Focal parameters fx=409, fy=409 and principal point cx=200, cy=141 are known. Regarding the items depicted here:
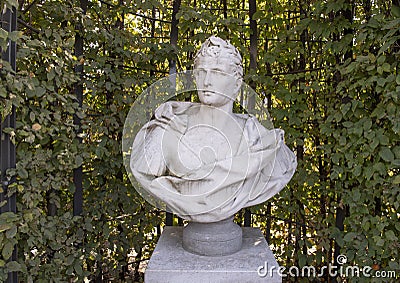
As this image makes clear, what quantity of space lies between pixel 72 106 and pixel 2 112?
1.72 ft

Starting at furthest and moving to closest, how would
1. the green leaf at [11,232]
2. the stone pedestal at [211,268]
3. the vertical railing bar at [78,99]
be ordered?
the vertical railing bar at [78,99], the green leaf at [11,232], the stone pedestal at [211,268]

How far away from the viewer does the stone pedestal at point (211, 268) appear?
180 centimetres

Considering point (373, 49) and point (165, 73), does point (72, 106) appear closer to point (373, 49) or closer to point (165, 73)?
point (165, 73)

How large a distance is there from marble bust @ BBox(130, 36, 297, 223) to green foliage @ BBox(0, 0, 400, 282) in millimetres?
665

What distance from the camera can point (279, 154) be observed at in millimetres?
2080

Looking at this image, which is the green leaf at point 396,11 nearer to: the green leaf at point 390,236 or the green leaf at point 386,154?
the green leaf at point 386,154

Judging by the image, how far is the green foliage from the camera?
2.24 meters

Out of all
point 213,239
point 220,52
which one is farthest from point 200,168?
point 220,52

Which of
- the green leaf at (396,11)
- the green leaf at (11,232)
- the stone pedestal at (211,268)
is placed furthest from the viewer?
the green leaf at (396,11)

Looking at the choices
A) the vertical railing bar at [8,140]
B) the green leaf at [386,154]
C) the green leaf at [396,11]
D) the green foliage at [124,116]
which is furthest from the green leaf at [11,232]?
the green leaf at [396,11]

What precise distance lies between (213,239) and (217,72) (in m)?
0.79

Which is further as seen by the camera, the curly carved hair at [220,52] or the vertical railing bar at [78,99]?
the vertical railing bar at [78,99]

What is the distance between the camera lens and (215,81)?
185 centimetres

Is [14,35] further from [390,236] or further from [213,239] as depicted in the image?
[390,236]
